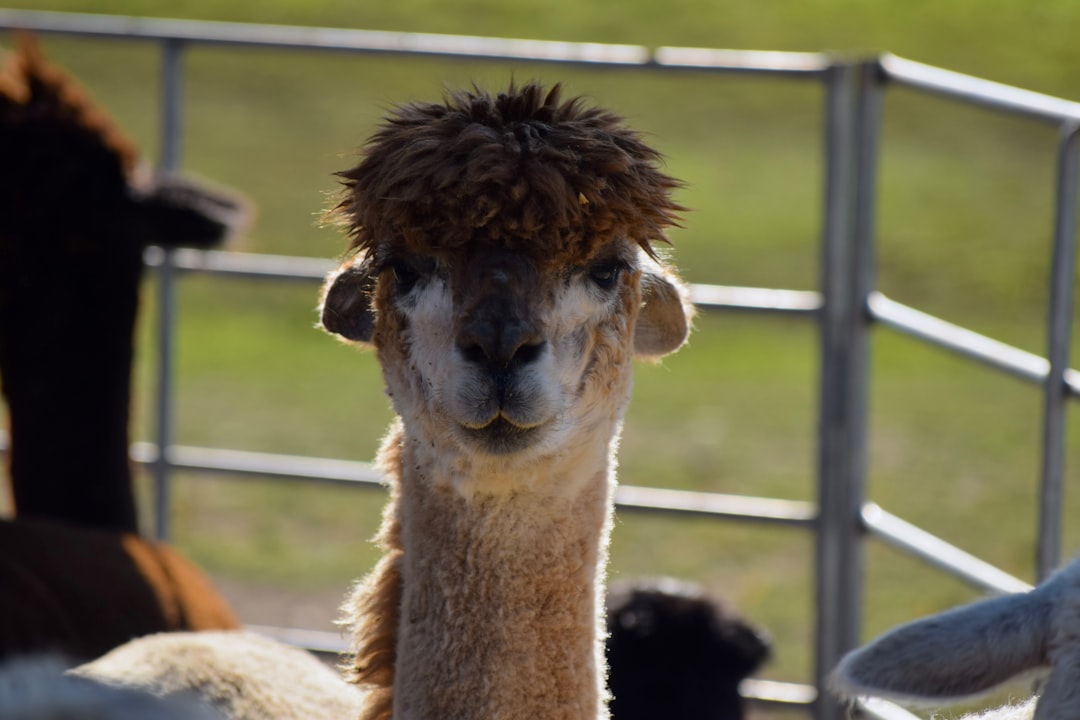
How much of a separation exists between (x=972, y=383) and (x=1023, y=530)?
3.15 meters

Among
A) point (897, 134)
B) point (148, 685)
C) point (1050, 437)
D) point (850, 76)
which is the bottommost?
point (148, 685)

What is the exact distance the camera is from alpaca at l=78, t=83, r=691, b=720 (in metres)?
2.30

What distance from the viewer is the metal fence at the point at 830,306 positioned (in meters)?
3.88

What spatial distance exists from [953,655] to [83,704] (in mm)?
1061

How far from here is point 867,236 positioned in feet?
13.3

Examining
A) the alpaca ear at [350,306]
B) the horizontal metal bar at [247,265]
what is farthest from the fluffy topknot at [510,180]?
the horizontal metal bar at [247,265]

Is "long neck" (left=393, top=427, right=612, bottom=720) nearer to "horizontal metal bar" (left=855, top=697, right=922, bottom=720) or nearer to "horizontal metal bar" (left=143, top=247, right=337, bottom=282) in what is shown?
"horizontal metal bar" (left=855, top=697, right=922, bottom=720)

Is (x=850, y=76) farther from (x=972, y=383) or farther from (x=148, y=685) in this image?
(x=972, y=383)

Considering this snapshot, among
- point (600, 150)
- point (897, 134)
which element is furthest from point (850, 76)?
point (897, 134)

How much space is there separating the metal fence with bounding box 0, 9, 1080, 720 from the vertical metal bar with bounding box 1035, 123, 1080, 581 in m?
0.13

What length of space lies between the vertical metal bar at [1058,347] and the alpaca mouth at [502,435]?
60.0 inches

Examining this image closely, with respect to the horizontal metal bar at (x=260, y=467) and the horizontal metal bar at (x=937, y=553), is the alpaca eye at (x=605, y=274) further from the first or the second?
the horizontal metal bar at (x=260, y=467)

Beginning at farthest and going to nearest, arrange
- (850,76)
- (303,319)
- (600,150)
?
1. (303,319)
2. (850,76)
3. (600,150)

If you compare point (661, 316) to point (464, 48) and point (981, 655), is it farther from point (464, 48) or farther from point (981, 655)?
point (464, 48)
